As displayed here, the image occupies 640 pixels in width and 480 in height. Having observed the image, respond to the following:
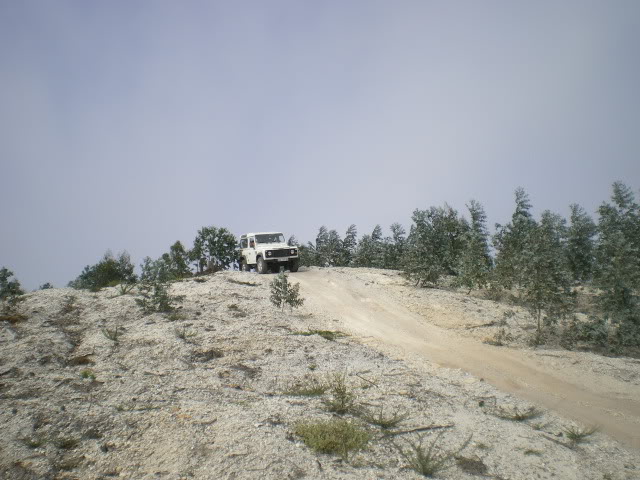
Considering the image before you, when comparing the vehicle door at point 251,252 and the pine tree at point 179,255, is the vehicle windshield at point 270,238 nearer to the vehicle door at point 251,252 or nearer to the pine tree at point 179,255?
the vehicle door at point 251,252

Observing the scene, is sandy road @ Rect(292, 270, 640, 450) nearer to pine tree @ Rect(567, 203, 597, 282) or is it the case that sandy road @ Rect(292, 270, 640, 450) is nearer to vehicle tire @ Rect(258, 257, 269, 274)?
vehicle tire @ Rect(258, 257, 269, 274)

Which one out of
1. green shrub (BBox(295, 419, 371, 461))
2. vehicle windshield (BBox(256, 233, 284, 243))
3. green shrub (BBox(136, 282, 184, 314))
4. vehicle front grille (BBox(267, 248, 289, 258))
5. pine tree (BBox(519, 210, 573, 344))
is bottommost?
green shrub (BBox(295, 419, 371, 461))

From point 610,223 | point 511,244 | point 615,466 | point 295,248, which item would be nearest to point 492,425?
point 615,466

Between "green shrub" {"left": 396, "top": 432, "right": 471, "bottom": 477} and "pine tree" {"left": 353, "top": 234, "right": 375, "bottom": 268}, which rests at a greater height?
"pine tree" {"left": 353, "top": 234, "right": 375, "bottom": 268}

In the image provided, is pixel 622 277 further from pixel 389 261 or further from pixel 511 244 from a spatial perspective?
pixel 389 261

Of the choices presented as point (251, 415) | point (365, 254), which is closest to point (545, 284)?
point (251, 415)

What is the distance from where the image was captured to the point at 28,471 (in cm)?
420

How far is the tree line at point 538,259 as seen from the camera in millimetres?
12500

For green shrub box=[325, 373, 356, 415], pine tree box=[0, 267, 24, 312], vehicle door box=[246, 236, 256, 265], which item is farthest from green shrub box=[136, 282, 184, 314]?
vehicle door box=[246, 236, 256, 265]

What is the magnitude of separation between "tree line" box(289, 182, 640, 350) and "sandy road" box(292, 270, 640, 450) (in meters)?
2.82

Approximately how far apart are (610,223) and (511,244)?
9.97 m

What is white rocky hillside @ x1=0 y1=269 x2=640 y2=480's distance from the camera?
180 inches

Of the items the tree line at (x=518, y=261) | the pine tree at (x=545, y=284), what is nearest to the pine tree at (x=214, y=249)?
the tree line at (x=518, y=261)

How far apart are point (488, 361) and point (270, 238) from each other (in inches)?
640
